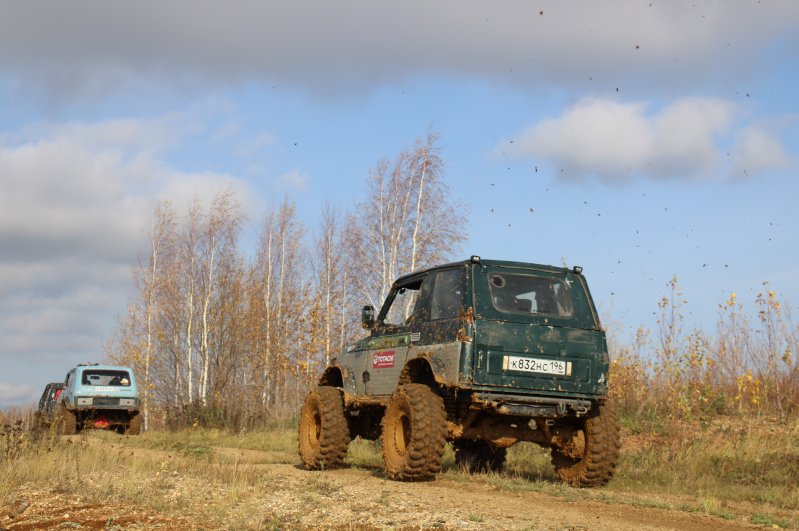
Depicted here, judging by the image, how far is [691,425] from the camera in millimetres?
13727

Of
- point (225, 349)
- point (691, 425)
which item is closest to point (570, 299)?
point (691, 425)

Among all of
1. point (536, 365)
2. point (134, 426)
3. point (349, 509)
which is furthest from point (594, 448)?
point (134, 426)

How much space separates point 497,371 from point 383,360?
2.01m

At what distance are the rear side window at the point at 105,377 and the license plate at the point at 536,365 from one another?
18.7 metres

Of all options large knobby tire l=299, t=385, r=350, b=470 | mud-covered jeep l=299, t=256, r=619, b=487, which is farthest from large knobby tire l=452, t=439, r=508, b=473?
large knobby tire l=299, t=385, r=350, b=470

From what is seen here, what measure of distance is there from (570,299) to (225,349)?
1095 inches

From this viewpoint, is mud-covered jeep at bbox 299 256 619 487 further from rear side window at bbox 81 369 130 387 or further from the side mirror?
rear side window at bbox 81 369 130 387

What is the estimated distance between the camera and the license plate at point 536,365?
9.23m

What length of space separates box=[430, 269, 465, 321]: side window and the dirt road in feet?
6.22

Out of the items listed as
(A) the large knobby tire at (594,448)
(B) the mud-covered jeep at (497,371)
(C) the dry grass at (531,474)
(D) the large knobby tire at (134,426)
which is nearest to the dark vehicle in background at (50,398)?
(D) the large knobby tire at (134,426)

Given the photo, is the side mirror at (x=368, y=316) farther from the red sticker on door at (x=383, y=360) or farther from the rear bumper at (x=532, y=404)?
the rear bumper at (x=532, y=404)

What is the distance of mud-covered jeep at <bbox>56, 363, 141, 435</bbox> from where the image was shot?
2456 centimetres

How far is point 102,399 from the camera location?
24.8 metres

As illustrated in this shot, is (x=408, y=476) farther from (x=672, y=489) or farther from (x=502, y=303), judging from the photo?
(x=672, y=489)
